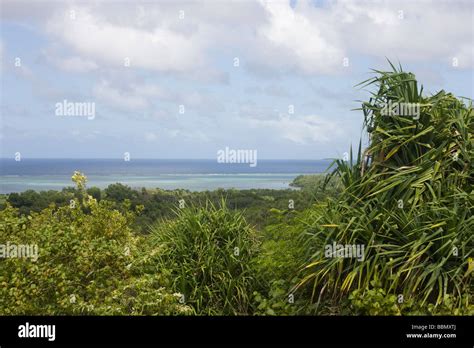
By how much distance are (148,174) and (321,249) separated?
6.08 m

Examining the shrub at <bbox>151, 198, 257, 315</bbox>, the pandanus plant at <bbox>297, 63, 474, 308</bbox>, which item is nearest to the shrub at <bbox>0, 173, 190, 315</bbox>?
the shrub at <bbox>151, 198, 257, 315</bbox>

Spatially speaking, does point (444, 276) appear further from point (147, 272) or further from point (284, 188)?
point (284, 188)

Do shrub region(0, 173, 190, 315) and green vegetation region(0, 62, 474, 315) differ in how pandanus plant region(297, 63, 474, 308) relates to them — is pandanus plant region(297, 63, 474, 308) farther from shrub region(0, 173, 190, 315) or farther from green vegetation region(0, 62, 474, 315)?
shrub region(0, 173, 190, 315)

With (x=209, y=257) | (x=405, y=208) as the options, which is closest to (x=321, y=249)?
(x=405, y=208)

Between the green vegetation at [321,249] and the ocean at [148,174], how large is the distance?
2430 millimetres

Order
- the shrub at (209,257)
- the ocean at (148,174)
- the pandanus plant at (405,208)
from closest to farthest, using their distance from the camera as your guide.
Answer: the pandanus plant at (405,208)
the shrub at (209,257)
the ocean at (148,174)

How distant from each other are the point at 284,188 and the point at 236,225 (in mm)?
3231

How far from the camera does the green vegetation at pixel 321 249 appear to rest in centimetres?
610

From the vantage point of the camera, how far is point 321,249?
20.9 feet

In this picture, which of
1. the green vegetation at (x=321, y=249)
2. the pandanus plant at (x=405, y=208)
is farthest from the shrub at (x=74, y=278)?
the pandanus plant at (x=405, y=208)

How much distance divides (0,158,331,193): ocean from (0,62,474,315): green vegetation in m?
2.43

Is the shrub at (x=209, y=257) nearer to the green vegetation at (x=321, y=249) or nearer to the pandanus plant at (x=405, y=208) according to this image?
the green vegetation at (x=321, y=249)

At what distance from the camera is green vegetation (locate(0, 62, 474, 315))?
6.10m
